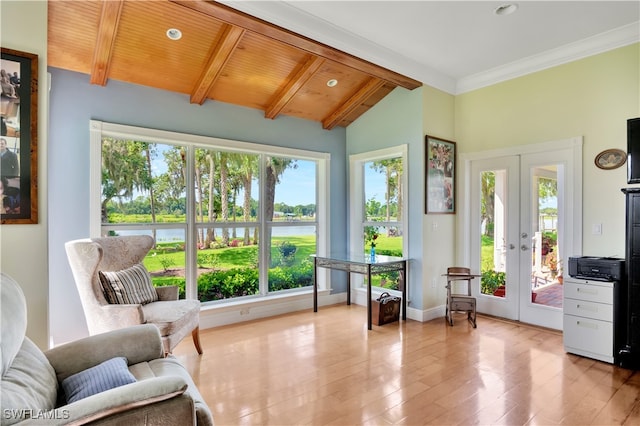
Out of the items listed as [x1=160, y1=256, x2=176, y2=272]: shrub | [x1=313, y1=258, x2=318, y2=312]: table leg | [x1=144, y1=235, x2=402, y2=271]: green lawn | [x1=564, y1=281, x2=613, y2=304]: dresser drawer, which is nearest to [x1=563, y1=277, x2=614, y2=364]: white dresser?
[x1=564, y1=281, x2=613, y2=304]: dresser drawer

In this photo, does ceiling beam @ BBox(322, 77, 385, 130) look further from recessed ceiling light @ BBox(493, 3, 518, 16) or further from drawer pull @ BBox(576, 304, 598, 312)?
drawer pull @ BBox(576, 304, 598, 312)

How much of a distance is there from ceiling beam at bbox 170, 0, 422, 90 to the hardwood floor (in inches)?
113

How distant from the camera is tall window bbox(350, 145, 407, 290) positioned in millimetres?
4766

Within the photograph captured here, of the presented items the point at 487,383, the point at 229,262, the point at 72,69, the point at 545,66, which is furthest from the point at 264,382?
the point at 545,66

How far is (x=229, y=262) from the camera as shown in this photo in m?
4.35

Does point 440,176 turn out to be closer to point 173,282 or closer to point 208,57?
A: point 208,57

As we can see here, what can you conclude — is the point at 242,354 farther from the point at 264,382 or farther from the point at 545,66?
the point at 545,66

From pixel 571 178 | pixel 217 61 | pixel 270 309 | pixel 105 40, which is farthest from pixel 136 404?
pixel 571 178

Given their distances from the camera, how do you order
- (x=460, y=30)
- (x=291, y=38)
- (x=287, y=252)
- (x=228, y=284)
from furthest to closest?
1. (x=287, y=252)
2. (x=228, y=284)
3. (x=460, y=30)
4. (x=291, y=38)

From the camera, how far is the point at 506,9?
3039 millimetres

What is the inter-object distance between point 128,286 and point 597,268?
406 cm

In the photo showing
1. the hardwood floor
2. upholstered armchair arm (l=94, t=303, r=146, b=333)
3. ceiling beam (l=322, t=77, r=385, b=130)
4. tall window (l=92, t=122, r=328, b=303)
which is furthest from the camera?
ceiling beam (l=322, t=77, r=385, b=130)

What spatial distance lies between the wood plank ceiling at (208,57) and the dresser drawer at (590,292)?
2.74 m

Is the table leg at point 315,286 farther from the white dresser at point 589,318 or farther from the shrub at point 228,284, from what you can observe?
the white dresser at point 589,318
